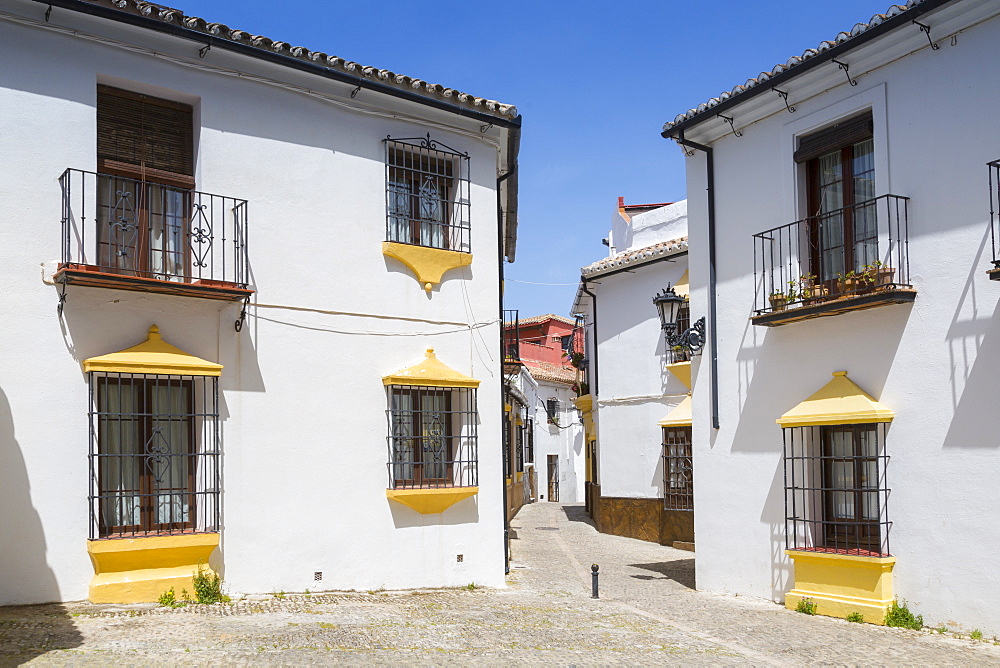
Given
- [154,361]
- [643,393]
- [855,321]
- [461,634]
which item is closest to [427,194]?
[154,361]

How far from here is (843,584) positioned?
9672mm

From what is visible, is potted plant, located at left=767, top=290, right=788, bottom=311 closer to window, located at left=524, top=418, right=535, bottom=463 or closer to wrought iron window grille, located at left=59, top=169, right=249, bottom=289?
wrought iron window grille, located at left=59, top=169, right=249, bottom=289

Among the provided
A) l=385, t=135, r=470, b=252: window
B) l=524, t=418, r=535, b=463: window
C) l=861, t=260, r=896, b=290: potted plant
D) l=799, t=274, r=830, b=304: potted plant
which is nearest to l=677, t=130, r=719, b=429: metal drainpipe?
l=799, t=274, r=830, b=304: potted plant

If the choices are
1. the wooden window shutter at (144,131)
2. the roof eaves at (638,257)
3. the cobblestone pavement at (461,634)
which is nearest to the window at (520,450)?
the roof eaves at (638,257)

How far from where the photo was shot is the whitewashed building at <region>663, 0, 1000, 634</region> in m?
8.75

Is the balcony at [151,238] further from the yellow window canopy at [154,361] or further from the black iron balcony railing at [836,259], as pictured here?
the black iron balcony railing at [836,259]

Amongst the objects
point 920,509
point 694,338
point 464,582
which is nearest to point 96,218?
point 464,582

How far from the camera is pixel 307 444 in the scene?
1033cm

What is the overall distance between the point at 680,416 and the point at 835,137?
27.7 ft

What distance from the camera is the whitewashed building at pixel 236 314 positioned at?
8688 millimetres

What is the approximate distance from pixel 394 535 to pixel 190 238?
4.18 m

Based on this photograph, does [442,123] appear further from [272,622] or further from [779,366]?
[272,622]

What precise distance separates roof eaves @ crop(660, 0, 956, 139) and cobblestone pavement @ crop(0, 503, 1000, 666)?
19.7 ft

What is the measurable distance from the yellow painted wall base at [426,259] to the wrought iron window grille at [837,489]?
15.0 ft
